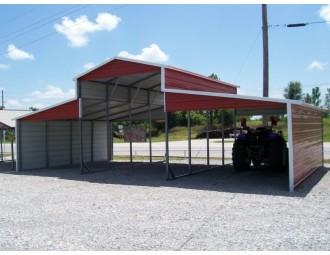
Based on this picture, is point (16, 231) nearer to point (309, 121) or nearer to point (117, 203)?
point (117, 203)

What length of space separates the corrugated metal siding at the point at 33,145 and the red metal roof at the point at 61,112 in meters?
0.87

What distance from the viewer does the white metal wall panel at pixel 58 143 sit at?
56.9 ft

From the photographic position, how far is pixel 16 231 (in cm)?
625

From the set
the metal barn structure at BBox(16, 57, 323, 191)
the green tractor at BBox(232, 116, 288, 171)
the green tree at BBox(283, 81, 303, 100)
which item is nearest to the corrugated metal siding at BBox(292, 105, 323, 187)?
the metal barn structure at BBox(16, 57, 323, 191)

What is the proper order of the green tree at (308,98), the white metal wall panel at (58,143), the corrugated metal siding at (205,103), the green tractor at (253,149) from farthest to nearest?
the green tree at (308,98)
the white metal wall panel at (58,143)
the green tractor at (253,149)
the corrugated metal siding at (205,103)

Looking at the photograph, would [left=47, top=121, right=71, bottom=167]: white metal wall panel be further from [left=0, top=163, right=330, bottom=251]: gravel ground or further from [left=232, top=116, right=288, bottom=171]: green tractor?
[left=232, top=116, right=288, bottom=171]: green tractor

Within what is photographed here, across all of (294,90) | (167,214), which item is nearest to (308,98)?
(294,90)

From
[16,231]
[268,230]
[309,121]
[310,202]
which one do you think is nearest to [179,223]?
[268,230]

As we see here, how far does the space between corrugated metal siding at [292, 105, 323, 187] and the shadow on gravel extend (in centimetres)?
31

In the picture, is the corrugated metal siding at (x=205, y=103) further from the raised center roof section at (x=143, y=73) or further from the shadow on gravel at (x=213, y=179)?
the shadow on gravel at (x=213, y=179)

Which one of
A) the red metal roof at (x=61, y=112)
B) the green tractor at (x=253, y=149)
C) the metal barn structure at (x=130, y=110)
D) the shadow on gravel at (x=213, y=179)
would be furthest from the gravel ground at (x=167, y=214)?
the red metal roof at (x=61, y=112)

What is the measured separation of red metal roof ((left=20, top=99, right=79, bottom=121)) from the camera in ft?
46.2

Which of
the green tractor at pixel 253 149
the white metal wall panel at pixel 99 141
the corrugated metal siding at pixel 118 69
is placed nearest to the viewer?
the corrugated metal siding at pixel 118 69

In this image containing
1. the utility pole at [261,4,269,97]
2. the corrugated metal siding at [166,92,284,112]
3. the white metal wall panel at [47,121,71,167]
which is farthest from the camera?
the white metal wall panel at [47,121,71,167]
